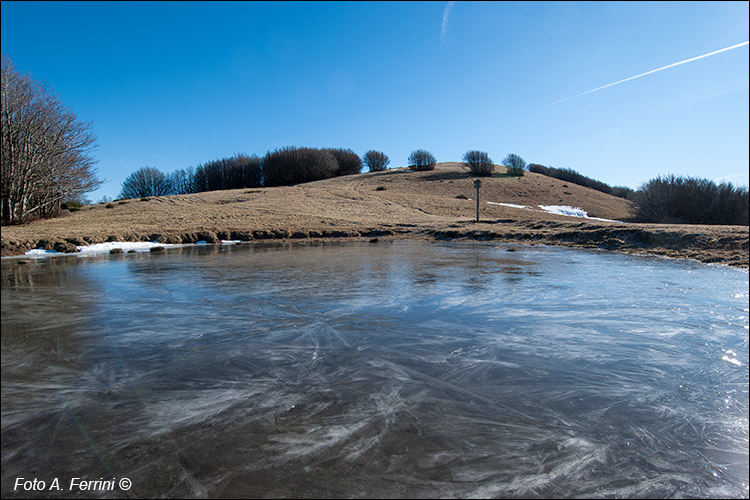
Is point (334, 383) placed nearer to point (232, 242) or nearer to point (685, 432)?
point (685, 432)

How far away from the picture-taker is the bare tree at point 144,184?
6066cm

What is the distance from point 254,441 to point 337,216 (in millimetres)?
24480

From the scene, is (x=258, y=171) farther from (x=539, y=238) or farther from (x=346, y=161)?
(x=539, y=238)

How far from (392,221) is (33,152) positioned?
1903 cm

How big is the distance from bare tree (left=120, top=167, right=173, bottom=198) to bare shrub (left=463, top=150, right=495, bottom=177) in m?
49.5

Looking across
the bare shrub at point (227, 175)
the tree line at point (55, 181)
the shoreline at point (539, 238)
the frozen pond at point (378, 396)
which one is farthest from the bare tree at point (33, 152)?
the bare shrub at point (227, 175)

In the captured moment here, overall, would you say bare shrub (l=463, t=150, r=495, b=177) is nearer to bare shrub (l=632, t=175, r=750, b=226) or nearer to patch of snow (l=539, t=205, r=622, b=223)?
patch of snow (l=539, t=205, r=622, b=223)

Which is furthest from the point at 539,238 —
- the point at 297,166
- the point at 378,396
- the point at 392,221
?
the point at 297,166

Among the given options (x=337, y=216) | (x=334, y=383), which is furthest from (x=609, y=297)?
(x=337, y=216)

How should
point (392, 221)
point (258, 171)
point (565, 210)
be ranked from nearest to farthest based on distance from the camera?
1. point (392, 221)
2. point (565, 210)
3. point (258, 171)

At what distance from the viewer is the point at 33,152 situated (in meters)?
18.0

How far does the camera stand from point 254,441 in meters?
2.15

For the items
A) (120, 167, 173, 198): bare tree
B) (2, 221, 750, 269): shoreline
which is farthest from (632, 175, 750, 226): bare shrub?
(120, 167, 173, 198): bare tree

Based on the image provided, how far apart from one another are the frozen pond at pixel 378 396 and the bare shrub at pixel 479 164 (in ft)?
163
